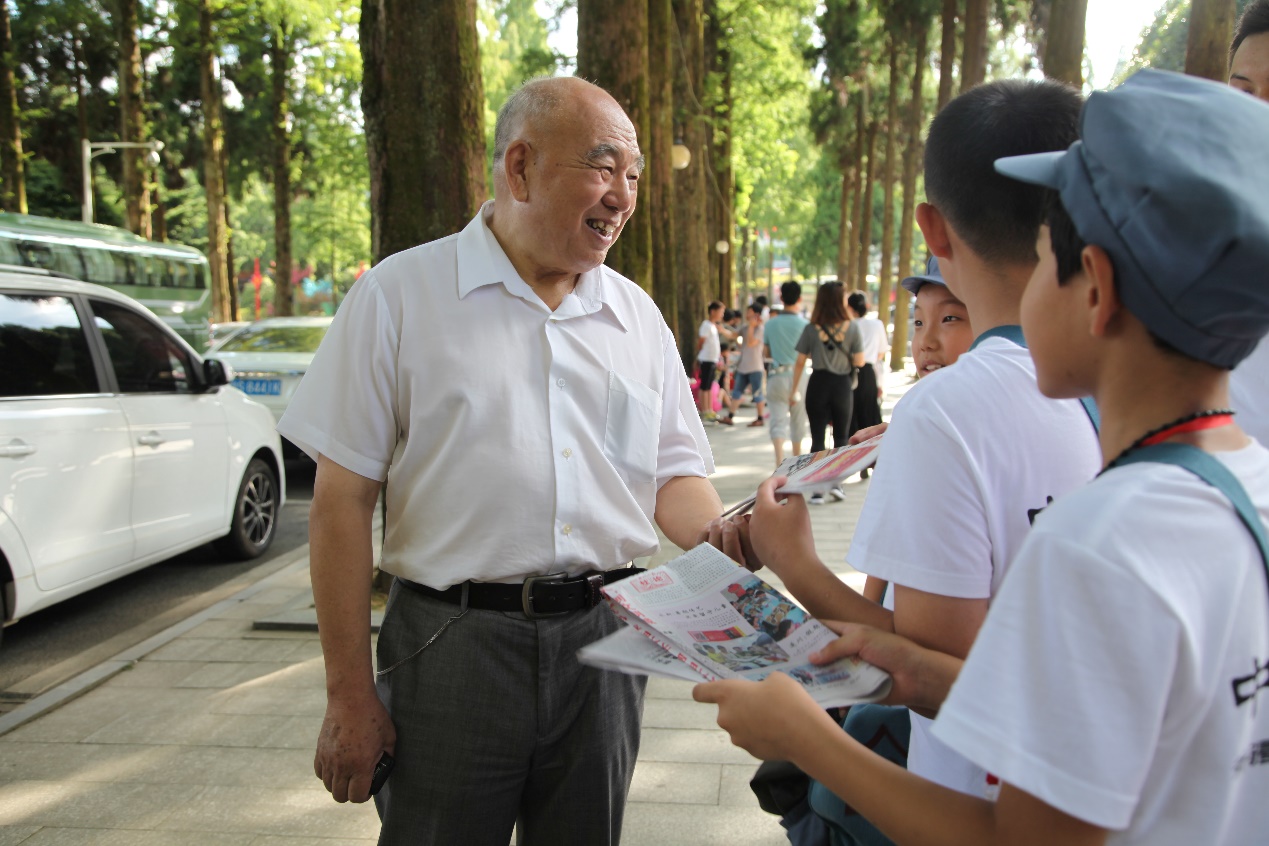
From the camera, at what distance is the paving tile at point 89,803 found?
12.6ft

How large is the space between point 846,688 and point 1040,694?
47cm

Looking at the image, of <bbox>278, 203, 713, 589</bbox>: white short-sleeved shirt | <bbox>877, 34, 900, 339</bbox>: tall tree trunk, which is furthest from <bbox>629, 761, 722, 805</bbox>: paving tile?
<bbox>877, 34, 900, 339</bbox>: tall tree trunk

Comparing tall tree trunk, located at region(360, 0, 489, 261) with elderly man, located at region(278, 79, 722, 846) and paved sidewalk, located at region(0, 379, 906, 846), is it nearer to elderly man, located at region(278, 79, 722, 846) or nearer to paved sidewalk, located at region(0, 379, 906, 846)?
paved sidewalk, located at region(0, 379, 906, 846)

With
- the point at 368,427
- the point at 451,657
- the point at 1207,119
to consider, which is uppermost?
the point at 1207,119

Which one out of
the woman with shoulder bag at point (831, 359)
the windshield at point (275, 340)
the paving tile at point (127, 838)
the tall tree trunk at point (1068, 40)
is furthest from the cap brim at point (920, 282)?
the windshield at point (275, 340)

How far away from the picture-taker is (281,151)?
30844mm

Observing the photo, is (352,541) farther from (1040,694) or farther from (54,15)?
(54,15)

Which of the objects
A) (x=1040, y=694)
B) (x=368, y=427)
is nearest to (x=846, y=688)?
(x=1040, y=694)

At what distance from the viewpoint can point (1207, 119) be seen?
110 cm

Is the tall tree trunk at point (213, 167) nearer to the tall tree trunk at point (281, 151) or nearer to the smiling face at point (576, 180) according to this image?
the tall tree trunk at point (281, 151)

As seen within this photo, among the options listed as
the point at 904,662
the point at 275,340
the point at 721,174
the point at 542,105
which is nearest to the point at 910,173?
the point at 721,174

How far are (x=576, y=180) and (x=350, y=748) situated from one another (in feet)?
4.27

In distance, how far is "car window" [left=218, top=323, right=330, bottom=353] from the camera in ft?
39.3

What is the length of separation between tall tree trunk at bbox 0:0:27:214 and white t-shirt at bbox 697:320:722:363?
18.7 meters
